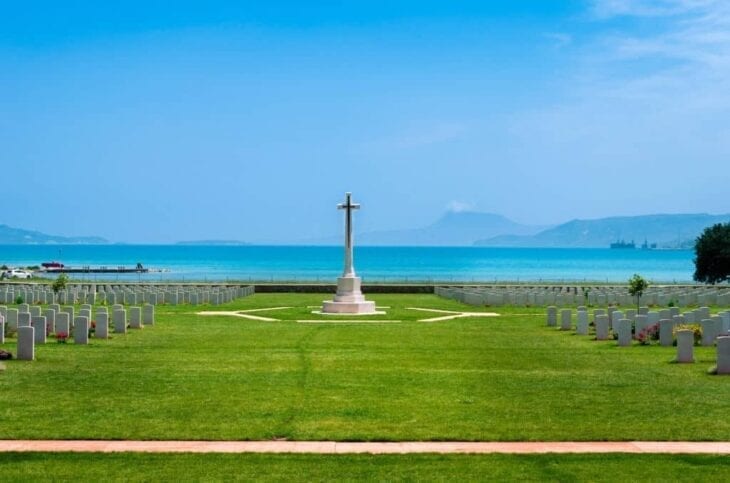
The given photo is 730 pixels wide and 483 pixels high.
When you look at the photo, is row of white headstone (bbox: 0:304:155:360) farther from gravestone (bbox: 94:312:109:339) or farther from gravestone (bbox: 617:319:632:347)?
gravestone (bbox: 617:319:632:347)

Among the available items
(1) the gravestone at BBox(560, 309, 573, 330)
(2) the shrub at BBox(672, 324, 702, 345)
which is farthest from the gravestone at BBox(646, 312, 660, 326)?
(1) the gravestone at BBox(560, 309, 573, 330)

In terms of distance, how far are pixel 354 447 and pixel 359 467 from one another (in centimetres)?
103

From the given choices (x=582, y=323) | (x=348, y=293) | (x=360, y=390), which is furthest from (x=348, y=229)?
(x=360, y=390)

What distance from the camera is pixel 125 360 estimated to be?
19.9 meters

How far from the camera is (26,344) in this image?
1956 centimetres

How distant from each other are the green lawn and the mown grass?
0.47 meters

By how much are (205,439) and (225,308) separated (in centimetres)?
2923

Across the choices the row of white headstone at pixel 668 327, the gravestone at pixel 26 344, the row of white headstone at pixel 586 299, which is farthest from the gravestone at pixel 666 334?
the row of white headstone at pixel 586 299

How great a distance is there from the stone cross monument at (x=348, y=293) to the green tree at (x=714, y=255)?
36592 millimetres

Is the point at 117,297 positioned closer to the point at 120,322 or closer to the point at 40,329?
the point at 120,322

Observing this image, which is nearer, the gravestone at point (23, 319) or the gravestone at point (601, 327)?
the gravestone at point (23, 319)

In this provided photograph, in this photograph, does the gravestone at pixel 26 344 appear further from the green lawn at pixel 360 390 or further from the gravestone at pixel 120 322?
the gravestone at pixel 120 322

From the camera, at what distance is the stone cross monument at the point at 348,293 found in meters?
37.4

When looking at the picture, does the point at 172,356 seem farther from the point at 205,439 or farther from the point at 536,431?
the point at 536,431
